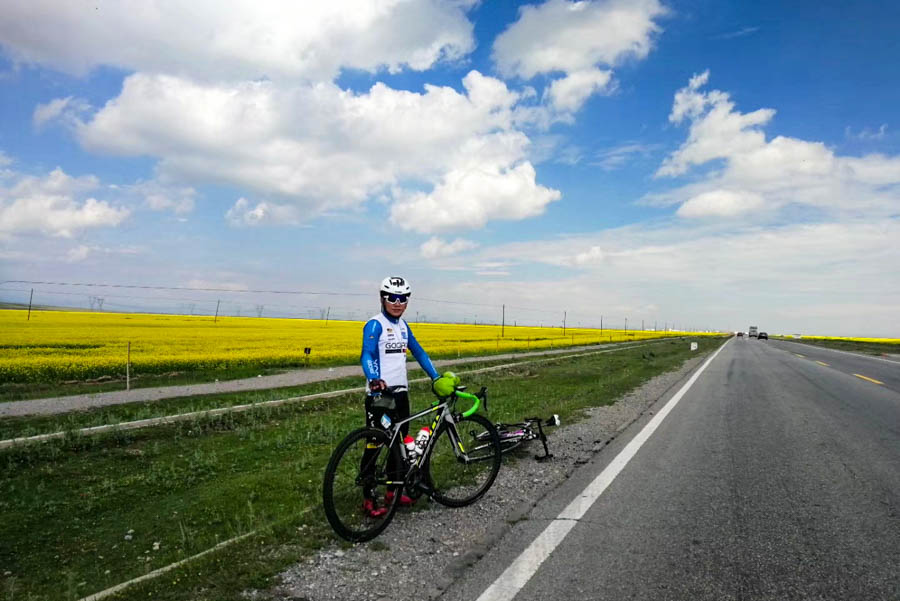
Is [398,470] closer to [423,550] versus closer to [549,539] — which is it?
[423,550]

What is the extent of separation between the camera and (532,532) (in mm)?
4270

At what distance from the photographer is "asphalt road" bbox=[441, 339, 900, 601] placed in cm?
339

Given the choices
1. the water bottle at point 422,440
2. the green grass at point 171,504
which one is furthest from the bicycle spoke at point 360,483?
the water bottle at point 422,440

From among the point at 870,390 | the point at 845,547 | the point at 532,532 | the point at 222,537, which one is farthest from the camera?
the point at 870,390

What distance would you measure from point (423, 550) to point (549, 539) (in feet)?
3.31

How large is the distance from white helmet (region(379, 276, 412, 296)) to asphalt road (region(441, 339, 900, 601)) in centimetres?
234

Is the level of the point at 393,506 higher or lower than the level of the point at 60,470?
higher

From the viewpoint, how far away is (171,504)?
19.7ft

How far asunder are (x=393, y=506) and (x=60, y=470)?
6.11 m

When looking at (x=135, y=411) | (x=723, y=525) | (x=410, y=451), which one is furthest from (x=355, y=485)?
(x=135, y=411)

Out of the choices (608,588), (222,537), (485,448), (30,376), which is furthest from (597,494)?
(30,376)

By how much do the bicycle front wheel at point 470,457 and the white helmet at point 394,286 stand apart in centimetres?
142

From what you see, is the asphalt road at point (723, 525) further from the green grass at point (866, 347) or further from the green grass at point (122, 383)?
the green grass at point (866, 347)

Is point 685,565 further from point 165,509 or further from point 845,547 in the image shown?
point 165,509
